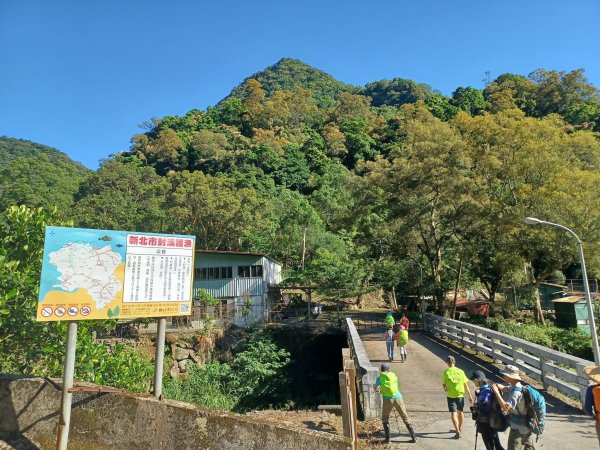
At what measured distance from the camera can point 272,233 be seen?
42.4 meters

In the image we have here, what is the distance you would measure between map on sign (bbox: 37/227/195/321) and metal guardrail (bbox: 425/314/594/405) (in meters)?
7.89

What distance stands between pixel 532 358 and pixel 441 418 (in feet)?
12.3

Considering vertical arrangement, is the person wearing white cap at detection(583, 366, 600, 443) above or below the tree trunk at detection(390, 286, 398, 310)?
below

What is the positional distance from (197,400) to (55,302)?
13.3 metres

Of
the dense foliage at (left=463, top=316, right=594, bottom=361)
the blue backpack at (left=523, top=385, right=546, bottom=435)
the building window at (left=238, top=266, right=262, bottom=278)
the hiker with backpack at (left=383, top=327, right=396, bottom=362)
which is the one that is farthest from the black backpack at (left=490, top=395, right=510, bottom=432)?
the building window at (left=238, top=266, right=262, bottom=278)

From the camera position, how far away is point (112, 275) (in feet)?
16.5

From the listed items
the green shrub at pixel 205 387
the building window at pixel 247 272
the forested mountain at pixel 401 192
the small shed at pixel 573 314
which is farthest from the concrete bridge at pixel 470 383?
the building window at pixel 247 272

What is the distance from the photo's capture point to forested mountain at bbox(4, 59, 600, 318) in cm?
2173

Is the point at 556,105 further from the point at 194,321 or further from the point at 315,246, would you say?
the point at 194,321

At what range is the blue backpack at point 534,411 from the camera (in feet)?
17.2

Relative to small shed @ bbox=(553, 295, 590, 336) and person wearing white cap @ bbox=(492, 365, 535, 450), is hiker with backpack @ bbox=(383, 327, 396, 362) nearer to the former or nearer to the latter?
person wearing white cap @ bbox=(492, 365, 535, 450)

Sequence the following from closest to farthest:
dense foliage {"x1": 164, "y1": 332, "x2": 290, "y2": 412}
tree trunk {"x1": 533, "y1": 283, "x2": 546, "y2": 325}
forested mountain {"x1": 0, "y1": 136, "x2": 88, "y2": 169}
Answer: dense foliage {"x1": 164, "y1": 332, "x2": 290, "y2": 412} < tree trunk {"x1": 533, "y1": 283, "x2": 546, "y2": 325} < forested mountain {"x1": 0, "y1": 136, "x2": 88, "y2": 169}

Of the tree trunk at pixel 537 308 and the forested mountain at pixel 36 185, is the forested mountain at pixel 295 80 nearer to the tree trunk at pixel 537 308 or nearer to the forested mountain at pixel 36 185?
the forested mountain at pixel 36 185

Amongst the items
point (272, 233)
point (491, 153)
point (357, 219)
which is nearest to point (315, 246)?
point (272, 233)
